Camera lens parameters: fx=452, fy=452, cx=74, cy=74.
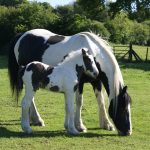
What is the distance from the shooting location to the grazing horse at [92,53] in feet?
27.9

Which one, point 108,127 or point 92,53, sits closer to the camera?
point 92,53

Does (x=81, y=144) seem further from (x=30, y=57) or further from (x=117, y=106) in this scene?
(x=30, y=57)

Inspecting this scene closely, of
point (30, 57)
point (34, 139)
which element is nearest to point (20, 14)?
point (30, 57)

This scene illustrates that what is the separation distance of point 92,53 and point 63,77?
86 centimetres

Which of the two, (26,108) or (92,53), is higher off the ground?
(92,53)

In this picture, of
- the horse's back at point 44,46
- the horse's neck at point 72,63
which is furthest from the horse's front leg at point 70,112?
the horse's back at point 44,46

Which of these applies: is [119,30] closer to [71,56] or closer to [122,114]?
[71,56]

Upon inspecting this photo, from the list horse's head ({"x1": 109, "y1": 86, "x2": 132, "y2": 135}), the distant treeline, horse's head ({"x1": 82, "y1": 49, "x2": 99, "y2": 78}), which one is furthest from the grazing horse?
the distant treeline

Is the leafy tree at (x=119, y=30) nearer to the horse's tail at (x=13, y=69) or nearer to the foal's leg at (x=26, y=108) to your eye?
the horse's tail at (x=13, y=69)

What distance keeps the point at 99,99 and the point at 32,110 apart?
1480mm

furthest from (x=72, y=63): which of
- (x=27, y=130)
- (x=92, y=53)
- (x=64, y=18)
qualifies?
(x=64, y=18)

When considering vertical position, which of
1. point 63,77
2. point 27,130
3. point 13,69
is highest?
point 63,77

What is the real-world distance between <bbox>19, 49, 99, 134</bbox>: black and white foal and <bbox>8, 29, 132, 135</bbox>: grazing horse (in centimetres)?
35

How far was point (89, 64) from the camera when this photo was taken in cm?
844
